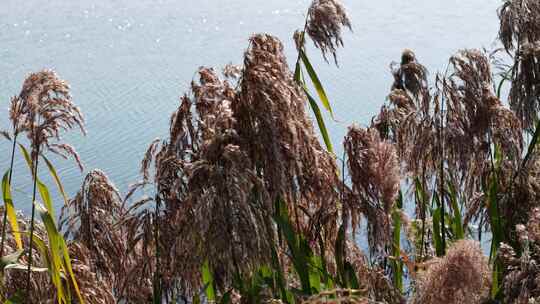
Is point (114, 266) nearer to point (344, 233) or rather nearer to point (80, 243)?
point (80, 243)

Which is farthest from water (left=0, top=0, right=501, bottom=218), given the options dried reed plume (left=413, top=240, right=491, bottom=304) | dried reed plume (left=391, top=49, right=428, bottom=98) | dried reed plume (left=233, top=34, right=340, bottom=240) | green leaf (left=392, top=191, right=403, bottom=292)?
dried reed plume (left=413, top=240, right=491, bottom=304)

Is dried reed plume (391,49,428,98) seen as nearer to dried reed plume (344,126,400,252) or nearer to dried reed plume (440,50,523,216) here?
dried reed plume (440,50,523,216)

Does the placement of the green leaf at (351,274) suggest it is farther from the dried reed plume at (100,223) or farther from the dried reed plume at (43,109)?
the dried reed plume at (43,109)

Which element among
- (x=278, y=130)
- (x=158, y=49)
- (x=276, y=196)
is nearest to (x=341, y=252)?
(x=276, y=196)

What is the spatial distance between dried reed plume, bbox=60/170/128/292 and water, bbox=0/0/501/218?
5.95m

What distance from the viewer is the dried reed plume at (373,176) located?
225cm

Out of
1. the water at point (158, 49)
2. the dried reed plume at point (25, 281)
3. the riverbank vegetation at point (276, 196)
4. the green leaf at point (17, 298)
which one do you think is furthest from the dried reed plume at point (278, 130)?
the water at point (158, 49)

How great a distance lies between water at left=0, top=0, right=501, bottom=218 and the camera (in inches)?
396

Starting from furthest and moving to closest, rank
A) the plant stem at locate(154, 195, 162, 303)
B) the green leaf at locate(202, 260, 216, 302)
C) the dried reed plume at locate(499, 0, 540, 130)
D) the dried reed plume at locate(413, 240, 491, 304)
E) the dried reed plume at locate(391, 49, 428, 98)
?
the dried reed plume at locate(391, 49, 428, 98)
the dried reed plume at locate(499, 0, 540, 130)
the green leaf at locate(202, 260, 216, 302)
the plant stem at locate(154, 195, 162, 303)
the dried reed plume at locate(413, 240, 491, 304)

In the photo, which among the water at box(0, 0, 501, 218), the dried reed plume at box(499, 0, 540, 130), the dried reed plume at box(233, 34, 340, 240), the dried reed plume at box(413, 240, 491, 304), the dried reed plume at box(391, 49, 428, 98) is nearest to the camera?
the dried reed plume at box(413, 240, 491, 304)

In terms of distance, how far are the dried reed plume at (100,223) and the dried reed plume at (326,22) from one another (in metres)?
0.89

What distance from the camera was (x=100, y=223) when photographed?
106 inches

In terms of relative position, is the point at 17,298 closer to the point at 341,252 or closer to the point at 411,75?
the point at 341,252

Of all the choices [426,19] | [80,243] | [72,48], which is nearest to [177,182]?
[80,243]
